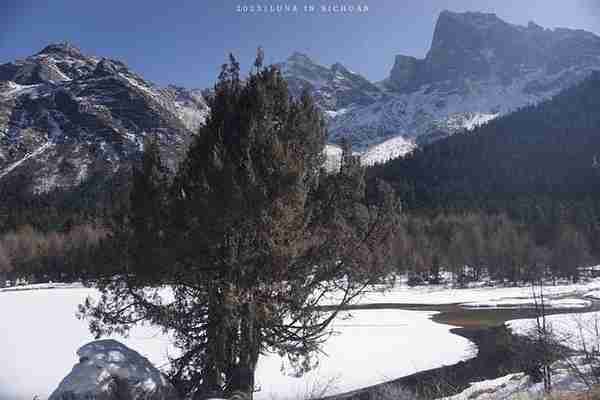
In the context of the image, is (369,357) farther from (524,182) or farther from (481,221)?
(524,182)

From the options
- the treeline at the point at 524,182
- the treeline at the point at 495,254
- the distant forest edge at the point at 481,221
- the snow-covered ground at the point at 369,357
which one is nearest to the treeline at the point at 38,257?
the distant forest edge at the point at 481,221

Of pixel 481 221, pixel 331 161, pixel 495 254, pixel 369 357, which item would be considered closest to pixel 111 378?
pixel 331 161

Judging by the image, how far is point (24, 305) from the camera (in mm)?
46281

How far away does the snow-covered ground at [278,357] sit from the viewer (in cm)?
1988

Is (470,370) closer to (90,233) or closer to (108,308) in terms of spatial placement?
(108,308)

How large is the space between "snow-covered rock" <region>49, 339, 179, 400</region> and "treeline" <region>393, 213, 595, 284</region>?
73.3 metres

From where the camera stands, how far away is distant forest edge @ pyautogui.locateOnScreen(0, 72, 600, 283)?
3617 inches

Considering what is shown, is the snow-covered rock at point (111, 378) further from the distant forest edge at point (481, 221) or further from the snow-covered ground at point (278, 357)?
the distant forest edge at point (481, 221)

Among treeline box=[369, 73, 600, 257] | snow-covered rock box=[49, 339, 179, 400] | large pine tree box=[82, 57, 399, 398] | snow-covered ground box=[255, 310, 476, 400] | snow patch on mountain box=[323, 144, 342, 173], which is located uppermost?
treeline box=[369, 73, 600, 257]

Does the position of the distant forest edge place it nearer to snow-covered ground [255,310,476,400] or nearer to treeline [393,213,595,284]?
treeline [393,213,595,284]

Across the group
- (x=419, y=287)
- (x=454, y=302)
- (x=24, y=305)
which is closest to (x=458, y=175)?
(x=419, y=287)

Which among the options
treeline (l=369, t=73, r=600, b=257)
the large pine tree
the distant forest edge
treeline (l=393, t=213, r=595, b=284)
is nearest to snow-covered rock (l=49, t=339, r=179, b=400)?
the large pine tree

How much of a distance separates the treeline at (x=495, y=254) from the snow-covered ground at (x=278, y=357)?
49.1 meters

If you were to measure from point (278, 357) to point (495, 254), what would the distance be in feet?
257
